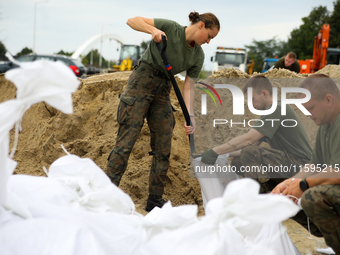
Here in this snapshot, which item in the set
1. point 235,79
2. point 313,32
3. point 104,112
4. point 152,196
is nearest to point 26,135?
point 104,112

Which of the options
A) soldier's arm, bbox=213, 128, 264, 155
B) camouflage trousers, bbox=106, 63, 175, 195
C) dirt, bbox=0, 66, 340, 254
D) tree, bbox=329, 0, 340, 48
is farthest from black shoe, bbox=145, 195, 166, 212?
tree, bbox=329, 0, 340, 48

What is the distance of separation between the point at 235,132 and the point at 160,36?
3147mm

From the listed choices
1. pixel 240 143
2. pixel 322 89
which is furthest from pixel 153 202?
pixel 322 89

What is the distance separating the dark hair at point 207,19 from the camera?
267 cm

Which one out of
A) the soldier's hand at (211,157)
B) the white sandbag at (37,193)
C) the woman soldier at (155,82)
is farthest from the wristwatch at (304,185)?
the white sandbag at (37,193)

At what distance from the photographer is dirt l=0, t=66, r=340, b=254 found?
368 cm

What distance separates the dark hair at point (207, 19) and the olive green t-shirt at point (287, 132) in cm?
88

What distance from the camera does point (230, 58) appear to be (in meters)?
16.5

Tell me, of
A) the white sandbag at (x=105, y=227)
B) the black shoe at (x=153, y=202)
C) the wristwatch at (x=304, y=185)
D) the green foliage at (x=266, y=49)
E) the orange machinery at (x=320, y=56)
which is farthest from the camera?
the green foliage at (x=266, y=49)

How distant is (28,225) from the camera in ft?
3.72

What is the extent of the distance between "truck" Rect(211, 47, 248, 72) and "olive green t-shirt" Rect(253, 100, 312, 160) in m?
13.7

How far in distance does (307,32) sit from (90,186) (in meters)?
42.9

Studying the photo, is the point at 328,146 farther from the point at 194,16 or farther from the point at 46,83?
the point at 46,83

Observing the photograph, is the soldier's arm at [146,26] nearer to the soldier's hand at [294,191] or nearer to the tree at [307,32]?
the soldier's hand at [294,191]
